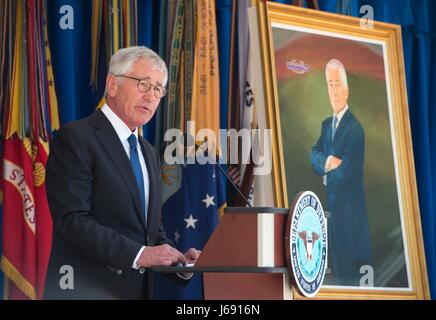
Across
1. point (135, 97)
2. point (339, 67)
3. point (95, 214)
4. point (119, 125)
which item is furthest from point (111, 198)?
point (339, 67)

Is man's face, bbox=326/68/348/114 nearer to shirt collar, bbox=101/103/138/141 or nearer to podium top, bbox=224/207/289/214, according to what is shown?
shirt collar, bbox=101/103/138/141

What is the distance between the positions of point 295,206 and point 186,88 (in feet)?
8.54

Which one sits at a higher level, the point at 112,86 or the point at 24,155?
the point at 24,155

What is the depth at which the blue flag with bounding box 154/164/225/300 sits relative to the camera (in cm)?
584

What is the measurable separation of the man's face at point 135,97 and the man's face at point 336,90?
1.87m

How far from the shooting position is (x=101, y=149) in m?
3.83

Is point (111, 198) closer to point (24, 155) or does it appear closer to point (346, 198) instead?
point (24, 155)

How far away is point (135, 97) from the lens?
4.03 meters

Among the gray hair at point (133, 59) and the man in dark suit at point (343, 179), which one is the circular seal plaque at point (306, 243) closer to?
the gray hair at point (133, 59)

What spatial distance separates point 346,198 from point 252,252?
2.25 meters

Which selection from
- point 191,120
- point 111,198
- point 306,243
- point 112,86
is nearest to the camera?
point 306,243

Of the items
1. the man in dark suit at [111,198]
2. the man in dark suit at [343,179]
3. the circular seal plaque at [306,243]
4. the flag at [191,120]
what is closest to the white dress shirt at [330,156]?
the man in dark suit at [343,179]

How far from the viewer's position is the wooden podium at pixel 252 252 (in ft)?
11.0

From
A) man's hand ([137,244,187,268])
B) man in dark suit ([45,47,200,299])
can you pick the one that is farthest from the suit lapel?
man's hand ([137,244,187,268])
